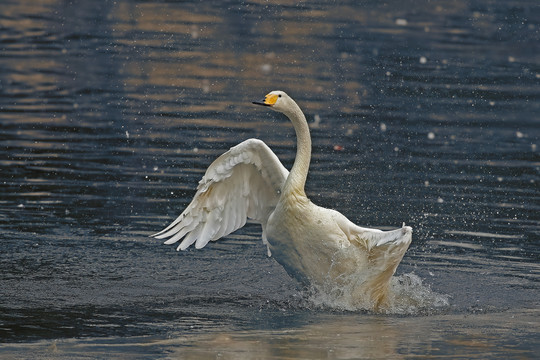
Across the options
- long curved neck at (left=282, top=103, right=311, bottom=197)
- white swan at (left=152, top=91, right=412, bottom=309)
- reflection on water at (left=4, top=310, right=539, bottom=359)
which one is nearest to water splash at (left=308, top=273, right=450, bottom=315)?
white swan at (left=152, top=91, right=412, bottom=309)

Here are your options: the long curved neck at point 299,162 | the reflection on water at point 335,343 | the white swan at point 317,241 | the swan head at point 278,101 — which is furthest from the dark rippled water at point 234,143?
the swan head at point 278,101

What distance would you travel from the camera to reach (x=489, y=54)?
2511cm

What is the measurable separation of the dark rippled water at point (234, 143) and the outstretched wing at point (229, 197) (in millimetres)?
397

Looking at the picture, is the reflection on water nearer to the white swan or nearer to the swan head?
the white swan

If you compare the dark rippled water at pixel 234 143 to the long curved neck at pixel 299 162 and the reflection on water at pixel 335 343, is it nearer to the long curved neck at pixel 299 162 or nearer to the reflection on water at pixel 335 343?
the reflection on water at pixel 335 343

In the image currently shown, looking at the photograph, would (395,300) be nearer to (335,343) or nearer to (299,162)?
(299,162)

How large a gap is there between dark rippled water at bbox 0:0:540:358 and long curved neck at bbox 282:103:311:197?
3.31 ft

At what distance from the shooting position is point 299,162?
10.0 meters

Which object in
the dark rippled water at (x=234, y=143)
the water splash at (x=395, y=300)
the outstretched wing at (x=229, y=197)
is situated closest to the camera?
the dark rippled water at (x=234, y=143)

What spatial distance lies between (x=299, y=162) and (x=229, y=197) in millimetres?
1138

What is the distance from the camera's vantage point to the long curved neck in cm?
993

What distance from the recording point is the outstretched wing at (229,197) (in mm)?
10430

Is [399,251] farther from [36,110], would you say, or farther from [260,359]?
[36,110]

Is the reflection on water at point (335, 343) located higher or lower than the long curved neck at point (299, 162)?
lower
